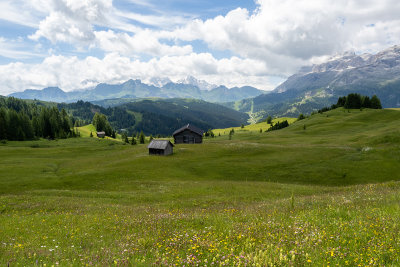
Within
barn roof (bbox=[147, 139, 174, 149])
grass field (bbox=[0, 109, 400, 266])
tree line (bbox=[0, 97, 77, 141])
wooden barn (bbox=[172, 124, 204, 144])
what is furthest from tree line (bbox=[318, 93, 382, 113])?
tree line (bbox=[0, 97, 77, 141])

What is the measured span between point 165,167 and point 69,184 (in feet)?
68.9

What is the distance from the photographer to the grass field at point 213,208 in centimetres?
651

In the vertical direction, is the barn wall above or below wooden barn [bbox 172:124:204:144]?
below

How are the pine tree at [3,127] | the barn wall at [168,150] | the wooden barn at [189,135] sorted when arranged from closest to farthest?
the barn wall at [168,150] < the wooden barn at [189,135] < the pine tree at [3,127]

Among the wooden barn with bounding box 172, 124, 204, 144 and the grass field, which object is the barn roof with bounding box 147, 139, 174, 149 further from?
the wooden barn with bounding box 172, 124, 204, 144

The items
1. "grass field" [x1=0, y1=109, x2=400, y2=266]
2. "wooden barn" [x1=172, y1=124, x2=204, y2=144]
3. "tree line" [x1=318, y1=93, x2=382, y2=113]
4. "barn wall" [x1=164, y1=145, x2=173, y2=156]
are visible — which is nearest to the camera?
"grass field" [x1=0, y1=109, x2=400, y2=266]

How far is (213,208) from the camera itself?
1858 cm

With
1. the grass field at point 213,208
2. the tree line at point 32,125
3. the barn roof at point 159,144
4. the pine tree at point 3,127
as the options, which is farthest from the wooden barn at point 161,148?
the tree line at point 32,125

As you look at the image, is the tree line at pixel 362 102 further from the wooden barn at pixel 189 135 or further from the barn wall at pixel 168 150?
the barn wall at pixel 168 150

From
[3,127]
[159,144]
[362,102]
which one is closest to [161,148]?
[159,144]

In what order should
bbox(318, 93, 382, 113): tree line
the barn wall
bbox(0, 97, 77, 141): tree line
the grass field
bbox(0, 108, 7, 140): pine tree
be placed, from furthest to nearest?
bbox(318, 93, 382, 113): tree line < bbox(0, 97, 77, 141): tree line < bbox(0, 108, 7, 140): pine tree < the barn wall < the grass field

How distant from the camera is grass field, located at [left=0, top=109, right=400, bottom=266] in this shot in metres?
6.51

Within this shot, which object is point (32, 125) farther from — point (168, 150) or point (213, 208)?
point (213, 208)

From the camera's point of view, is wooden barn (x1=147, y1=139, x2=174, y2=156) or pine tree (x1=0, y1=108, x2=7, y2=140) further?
pine tree (x1=0, y1=108, x2=7, y2=140)
